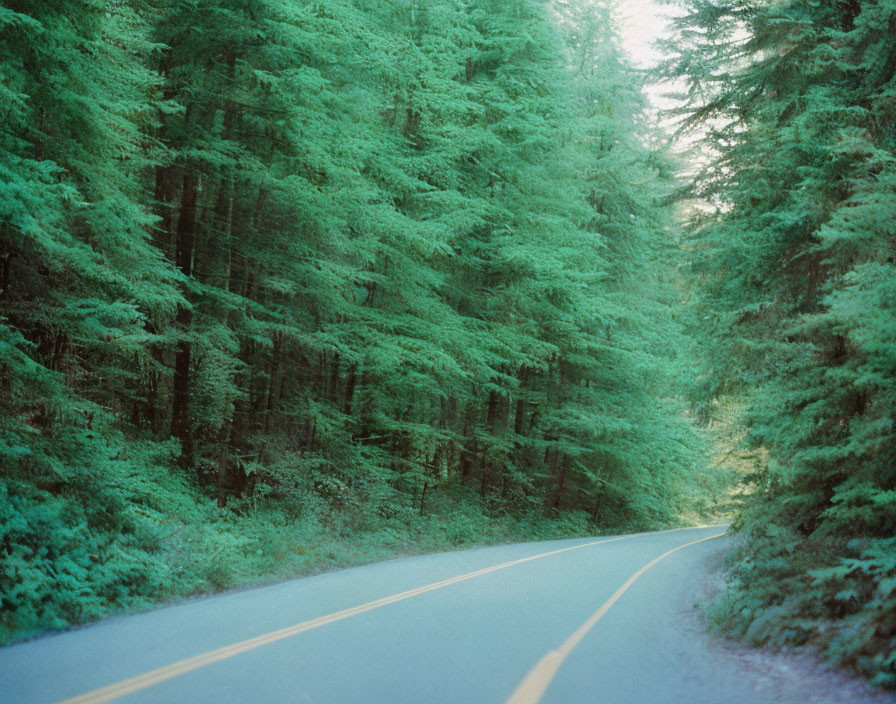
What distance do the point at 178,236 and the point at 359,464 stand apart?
23.3ft

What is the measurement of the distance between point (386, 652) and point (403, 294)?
13.0 metres

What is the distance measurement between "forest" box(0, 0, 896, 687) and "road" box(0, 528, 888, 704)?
102 centimetres

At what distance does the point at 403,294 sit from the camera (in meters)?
18.8

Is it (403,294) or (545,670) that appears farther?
(403,294)

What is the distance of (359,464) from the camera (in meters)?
18.1

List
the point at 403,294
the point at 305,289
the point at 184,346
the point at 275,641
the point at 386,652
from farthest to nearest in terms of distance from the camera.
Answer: the point at 403,294
the point at 305,289
the point at 184,346
the point at 275,641
the point at 386,652

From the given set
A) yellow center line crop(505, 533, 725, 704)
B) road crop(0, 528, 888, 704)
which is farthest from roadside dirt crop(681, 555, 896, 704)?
yellow center line crop(505, 533, 725, 704)

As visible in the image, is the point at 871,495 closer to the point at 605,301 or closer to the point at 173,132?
the point at 173,132

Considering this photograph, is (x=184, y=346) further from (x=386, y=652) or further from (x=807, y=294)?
(x=807, y=294)

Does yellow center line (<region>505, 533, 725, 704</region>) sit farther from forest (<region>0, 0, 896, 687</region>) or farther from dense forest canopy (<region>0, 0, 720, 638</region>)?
dense forest canopy (<region>0, 0, 720, 638</region>)

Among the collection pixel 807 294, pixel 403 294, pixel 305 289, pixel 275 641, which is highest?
pixel 807 294

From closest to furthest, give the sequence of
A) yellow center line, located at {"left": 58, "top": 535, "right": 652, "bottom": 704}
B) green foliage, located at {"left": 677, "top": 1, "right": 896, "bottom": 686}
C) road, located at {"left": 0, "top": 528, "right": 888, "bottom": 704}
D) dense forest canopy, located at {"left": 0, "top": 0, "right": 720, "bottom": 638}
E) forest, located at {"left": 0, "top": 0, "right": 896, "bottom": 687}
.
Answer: yellow center line, located at {"left": 58, "top": 535, "right": 652, "bottom": 704} < road, located at {"left": 0, "top": 528, "right": 888, "bottom": 704} < green foliage, located at {"left": 677, "top": 1, "right": 896, "bottom": 686} < forest, located at {"left": 0, "top": 0, "right": 896, "bottom": 687} < dense forest canopy, located at {"left": 0, "top": 0, "right": 720, "bottom": 638}

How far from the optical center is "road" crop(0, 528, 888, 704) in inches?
211

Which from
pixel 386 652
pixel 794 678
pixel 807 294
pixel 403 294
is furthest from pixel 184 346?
pixel 807 294
